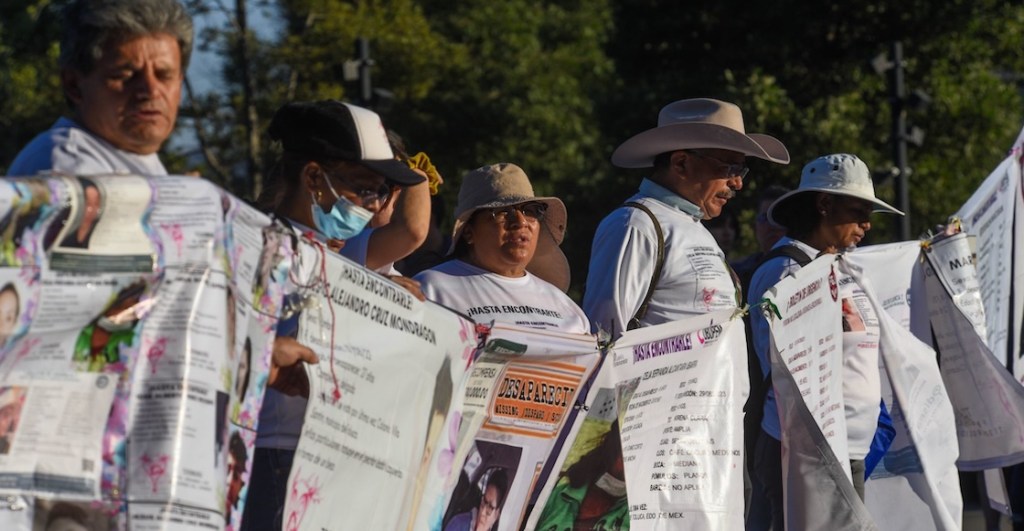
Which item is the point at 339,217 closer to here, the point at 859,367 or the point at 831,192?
the point at 859,367

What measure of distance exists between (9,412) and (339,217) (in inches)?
46.4

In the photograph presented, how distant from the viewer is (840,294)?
6.22 meters

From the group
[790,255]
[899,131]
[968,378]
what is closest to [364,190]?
[790,255]

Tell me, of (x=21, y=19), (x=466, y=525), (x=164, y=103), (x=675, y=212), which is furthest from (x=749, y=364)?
(x=21, y=19)

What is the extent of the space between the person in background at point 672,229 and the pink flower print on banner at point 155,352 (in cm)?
214

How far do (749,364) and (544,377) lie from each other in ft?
5.24

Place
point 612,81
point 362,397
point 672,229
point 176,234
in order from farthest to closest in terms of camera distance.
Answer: point 612,81 < point 672,229 < point 362,397 < point 176,234

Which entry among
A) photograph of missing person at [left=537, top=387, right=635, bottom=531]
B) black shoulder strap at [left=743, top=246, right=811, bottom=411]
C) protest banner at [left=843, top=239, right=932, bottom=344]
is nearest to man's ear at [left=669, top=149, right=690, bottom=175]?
black shoulder strap at [left=743, top=246, right=811, bottom=411]

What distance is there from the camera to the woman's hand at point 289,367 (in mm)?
3619

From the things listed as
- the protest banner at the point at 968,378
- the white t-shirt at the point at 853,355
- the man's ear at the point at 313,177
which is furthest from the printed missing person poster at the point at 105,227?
the protest banner at the point at 968,378

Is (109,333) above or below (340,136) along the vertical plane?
below

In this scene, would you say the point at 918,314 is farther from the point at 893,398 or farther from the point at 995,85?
the point at 995,85

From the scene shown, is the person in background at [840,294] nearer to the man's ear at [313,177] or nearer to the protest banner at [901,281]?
the protest banner at [901,281]

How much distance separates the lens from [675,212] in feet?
18.8
